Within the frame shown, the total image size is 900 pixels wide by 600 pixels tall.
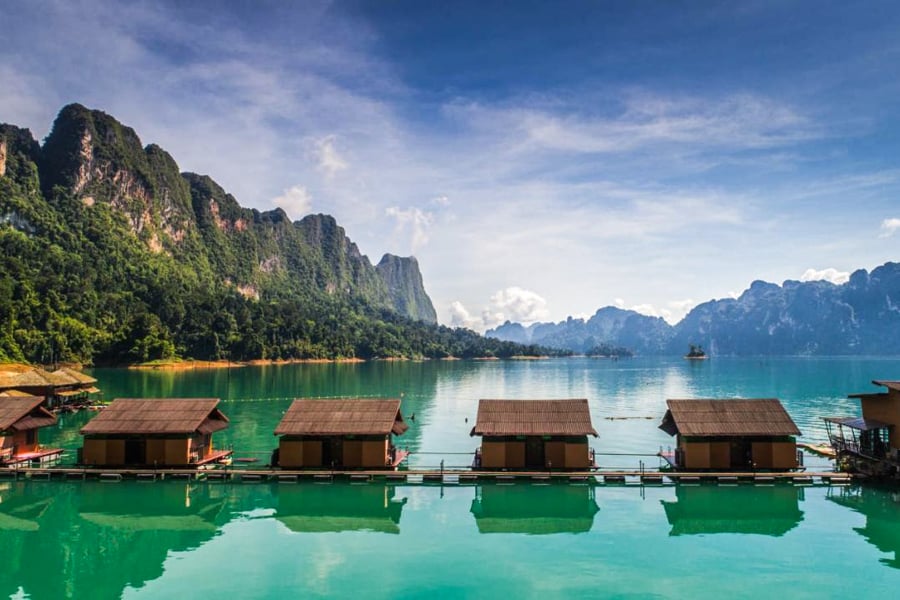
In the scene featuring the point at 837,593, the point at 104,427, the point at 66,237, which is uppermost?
the point at 66,237

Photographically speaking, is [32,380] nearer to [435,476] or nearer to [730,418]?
[435,476]

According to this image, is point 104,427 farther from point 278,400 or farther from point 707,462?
point 278,400

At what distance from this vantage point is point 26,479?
37.8 meters

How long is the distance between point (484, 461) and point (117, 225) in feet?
632

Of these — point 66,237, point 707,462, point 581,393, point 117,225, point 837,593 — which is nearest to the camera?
point 837,593

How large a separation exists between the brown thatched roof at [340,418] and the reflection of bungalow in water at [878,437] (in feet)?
85.3

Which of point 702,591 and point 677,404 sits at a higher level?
point 677,404

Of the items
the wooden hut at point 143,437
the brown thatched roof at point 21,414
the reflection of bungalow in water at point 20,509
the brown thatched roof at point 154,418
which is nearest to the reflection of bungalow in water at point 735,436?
the brown thatched roof at point 154,418

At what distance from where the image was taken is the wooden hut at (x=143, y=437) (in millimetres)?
37844

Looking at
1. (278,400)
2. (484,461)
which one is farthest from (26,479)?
(278,400)

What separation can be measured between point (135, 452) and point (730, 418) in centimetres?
3324

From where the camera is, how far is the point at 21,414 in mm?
39812

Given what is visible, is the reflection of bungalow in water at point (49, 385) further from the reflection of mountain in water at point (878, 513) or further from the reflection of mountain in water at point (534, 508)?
the reflection of mountain in water at point (878, 513)

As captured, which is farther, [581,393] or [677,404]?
[581,393]
